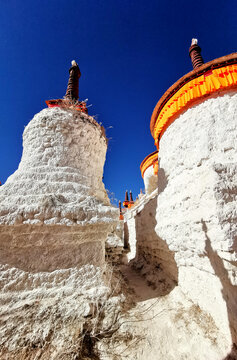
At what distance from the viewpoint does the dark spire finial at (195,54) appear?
5657 mm

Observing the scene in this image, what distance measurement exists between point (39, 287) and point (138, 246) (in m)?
4.25

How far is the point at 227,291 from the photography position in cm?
212

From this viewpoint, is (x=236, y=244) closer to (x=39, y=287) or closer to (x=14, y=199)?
(x=39, y=287)

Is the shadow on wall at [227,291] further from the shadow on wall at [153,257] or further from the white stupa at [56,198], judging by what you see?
the white stupa at [56,198]

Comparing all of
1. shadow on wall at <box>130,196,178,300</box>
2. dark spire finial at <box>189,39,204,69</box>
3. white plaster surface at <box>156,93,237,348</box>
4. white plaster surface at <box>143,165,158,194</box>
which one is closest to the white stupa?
white plaster surface at <box>156,93,237,348</box>

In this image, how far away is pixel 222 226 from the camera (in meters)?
2.09

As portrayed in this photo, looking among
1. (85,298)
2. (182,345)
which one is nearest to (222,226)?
(182,345)

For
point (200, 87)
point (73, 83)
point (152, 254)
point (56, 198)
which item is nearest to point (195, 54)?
point (200, 87)

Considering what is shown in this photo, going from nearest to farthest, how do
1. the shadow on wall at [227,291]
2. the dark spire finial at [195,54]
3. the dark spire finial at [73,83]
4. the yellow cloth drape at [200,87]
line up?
the shadow on wall at [227,291] < the yellow cloth drape at [200,87] < the dark spire finial at [73,83] < the dark spire finial at [195,54]

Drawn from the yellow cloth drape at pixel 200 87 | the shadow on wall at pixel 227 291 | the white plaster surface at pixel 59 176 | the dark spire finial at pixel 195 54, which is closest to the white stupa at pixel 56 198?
the white plaster surface at pixel 59 176

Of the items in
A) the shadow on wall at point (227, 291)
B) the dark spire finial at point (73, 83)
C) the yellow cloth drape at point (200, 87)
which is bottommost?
the shadow on wall at point (227, 291)

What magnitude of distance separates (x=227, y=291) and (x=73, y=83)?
6.45m

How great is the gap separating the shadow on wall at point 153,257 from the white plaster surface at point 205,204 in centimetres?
41

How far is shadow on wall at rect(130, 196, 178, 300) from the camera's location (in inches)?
140
